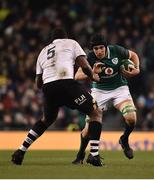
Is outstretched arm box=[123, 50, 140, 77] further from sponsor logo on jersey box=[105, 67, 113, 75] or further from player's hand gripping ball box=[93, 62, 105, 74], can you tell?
player's hand gripping ball box=[93, 62, 105, 74]

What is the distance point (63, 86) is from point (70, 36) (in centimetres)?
1195

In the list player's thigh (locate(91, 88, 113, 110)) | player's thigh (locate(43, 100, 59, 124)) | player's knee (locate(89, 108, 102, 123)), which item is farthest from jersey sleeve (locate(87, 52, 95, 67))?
player's thigh (locate(43, 100, 59, 124))

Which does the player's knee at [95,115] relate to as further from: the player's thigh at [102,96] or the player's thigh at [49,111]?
the player's thigh at [102,96]

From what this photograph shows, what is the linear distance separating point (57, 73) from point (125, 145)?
216 cm

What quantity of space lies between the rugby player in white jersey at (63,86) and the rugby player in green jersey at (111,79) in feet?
2.55

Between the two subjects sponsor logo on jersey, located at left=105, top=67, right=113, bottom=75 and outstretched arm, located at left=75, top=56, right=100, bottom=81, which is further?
sponsor logo on jersey, located at left=105, top=67, right=113, bottom=75

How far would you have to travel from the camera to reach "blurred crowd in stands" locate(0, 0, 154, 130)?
21562 mm

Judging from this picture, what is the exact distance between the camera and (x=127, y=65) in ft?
43.2

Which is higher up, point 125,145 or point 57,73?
point 57,73

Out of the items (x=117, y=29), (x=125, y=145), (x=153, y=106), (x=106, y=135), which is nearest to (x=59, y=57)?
(x=125, y=145)

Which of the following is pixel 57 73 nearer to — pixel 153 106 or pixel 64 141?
pixel 64 141

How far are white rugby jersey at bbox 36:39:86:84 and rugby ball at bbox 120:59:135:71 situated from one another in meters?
1.43

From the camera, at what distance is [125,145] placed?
13242mm

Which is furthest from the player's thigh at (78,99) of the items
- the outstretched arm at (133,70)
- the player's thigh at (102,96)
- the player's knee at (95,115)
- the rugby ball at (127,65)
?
the player's thigh at (102,96)
